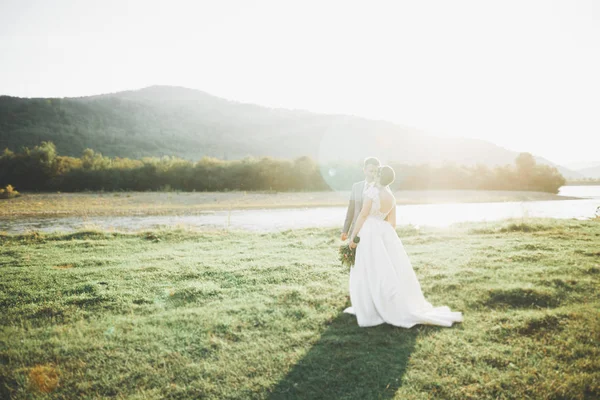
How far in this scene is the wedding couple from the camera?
17.1ft

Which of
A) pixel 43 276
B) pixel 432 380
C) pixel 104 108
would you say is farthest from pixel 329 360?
pixel 104 108

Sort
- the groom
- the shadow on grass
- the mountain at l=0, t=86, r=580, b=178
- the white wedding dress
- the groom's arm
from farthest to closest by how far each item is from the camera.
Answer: the mountain at l=0, t=86, r=580, b=178
the groom's arm
the groom
the white wedding dress
the shadow on grass

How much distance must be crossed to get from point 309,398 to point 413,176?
2534 inches

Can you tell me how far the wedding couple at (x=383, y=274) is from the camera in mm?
5227

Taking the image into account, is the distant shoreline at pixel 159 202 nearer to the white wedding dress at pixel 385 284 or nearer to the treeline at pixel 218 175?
the treeline at pixel 218 175

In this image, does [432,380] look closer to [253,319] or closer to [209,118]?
[253,319]

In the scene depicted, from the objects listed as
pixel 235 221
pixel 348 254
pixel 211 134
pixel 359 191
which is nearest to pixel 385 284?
pixel 348 254

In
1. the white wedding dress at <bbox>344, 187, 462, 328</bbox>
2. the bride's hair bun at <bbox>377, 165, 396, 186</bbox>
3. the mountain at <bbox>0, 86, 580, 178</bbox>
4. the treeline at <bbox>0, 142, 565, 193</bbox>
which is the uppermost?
the mountain at <bbox>0, 86, 580, 178</bbox>

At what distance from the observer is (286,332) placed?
16.9 feet

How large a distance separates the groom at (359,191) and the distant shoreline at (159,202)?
86.5ft

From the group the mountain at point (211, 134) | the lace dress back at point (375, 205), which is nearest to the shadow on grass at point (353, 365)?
the lace dress back at point (375, 205)

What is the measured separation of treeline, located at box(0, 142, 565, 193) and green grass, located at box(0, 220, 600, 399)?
4740cm

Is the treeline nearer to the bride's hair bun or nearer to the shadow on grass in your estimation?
the bride's hair bun

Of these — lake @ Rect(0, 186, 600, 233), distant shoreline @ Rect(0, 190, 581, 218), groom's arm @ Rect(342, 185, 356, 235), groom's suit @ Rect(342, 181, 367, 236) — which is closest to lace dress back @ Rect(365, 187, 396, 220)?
groom's suit @ Rect(342, 181, 367, 236)
